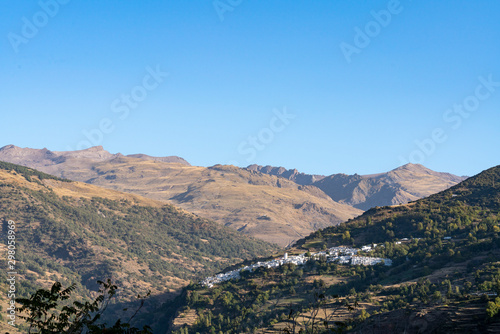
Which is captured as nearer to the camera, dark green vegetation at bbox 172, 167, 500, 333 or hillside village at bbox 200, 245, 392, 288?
dark green vegetation at bbox 172, 167, 500, 333

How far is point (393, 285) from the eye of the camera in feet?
400

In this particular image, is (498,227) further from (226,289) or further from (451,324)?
(451,324)

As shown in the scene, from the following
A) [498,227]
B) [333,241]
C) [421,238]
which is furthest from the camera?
[333,241]

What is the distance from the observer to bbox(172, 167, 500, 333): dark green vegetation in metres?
80.4

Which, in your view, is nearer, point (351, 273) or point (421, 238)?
point (351, 273)

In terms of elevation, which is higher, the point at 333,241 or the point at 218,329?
the point at 333,241

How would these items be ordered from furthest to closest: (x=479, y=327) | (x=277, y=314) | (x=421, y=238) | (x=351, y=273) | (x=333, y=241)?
(x=333, y=241) < (x=421, y=238) < (x=351, y=273) < (x=277, y=314) < (x=479, y=327)

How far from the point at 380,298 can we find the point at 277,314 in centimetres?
2157

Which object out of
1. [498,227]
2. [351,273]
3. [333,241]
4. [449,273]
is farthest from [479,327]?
[333,241]

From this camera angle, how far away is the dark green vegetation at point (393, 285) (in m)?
80.4

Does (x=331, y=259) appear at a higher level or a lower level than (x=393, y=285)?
higher

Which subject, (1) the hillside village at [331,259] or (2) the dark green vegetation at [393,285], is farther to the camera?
(1) the hillside village at [331,259]

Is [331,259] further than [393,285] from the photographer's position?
Yes

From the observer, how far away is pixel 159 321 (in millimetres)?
155125
